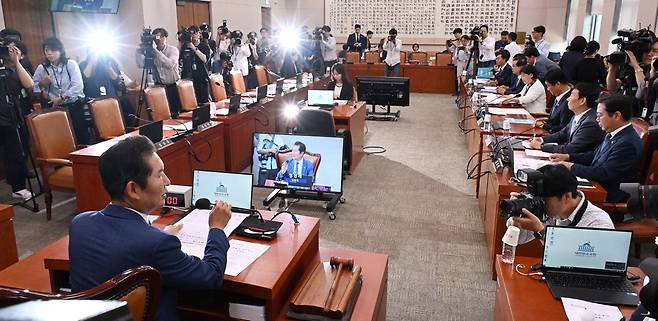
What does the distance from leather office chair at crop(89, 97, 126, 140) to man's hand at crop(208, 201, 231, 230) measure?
2.97 metres

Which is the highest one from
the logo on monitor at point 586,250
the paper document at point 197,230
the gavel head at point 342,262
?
the paper document at point 197,230

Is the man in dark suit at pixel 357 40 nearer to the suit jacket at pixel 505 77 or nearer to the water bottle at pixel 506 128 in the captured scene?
the suit jacket at pixel 505 77

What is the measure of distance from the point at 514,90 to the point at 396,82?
181 cm

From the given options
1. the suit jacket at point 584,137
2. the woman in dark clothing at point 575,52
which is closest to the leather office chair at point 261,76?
the woman in dark clothing at point 575,52

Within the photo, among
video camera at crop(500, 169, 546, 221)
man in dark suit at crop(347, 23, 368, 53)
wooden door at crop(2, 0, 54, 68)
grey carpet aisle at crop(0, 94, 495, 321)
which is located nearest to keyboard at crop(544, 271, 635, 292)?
video camera at crop(500, 169, 546, 221)

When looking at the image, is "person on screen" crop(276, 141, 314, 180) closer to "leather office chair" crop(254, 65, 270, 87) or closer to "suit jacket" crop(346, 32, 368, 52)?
"leather office chair" crop(254, 65, 270, 87)

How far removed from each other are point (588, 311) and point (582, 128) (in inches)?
84.1

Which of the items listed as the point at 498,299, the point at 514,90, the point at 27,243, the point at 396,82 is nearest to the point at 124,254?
the point at 498,299

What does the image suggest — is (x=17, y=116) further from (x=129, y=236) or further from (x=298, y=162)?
(x=129, y=236)

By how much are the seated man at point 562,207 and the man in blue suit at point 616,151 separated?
3.04ft

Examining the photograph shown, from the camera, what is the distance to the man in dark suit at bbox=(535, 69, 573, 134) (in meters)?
4.30

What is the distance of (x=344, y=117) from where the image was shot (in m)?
4.93

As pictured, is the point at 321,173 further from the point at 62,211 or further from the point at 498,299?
the point at 62,211

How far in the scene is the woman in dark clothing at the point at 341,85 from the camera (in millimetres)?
5961
